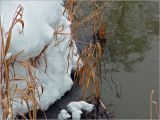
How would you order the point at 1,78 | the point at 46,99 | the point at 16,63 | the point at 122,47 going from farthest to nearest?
the point at 122,47 < the point at 46,99 < the point at 16,63 < the point at 1,78

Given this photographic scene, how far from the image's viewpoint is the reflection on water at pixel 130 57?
11.3 ft

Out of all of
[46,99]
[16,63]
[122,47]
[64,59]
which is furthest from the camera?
[122,47]

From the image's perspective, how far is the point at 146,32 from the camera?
442cm

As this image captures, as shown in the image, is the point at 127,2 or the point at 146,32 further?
the point at 127,2

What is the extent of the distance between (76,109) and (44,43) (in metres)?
0.54

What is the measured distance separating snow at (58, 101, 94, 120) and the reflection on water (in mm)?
202

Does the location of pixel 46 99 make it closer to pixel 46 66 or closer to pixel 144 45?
pixel 46 66

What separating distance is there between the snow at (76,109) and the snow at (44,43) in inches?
5.0

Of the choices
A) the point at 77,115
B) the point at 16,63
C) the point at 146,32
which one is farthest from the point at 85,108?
the point at 146,32

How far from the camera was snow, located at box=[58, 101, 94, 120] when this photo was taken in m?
3.14

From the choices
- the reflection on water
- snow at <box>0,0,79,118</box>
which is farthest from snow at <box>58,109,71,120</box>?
the reflection on water

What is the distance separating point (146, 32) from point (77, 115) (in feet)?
5.26

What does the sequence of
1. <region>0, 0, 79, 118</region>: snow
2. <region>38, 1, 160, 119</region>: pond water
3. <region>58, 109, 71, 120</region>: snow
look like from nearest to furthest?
<region>0, 0, 79, 118</region>: snow → <region>58, 109, 71, 120</region>: snow → <region>38, 1, 160, 119</region>: pond water

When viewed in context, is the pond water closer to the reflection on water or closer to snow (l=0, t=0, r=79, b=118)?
the reflection on water
